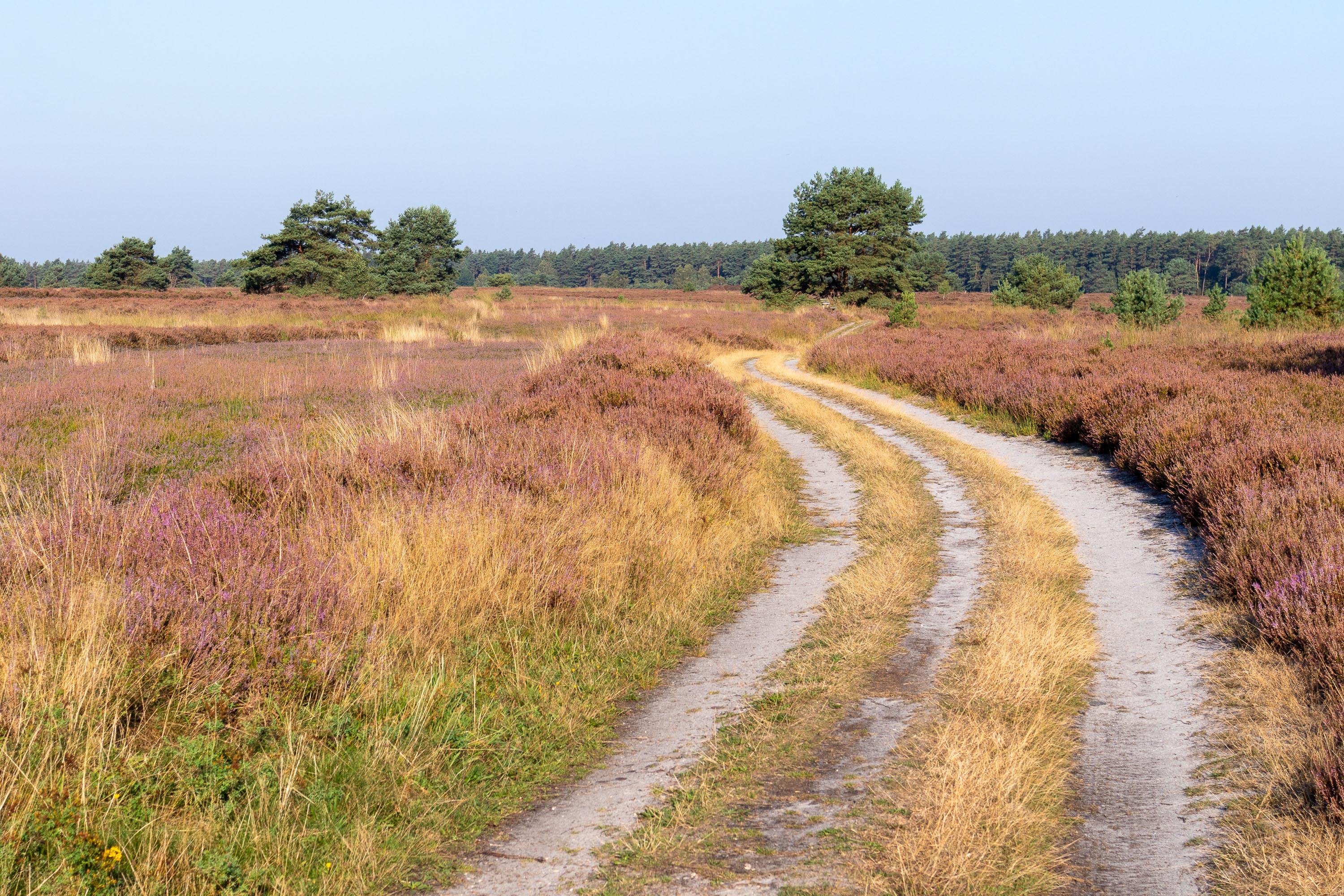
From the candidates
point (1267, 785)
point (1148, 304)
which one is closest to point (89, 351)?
point (1267, 785)

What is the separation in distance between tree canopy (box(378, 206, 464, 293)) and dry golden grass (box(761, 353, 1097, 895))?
2386 inches

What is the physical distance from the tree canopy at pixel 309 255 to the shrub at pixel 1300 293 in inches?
1868

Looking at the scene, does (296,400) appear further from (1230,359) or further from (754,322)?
(754,322)

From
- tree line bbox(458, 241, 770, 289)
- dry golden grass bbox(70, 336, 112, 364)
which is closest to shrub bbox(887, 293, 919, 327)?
dry golden grass bbox(70, 336, 112, 364)

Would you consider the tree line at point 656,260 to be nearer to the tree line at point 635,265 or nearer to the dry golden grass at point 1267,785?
the tree line at point 635,265

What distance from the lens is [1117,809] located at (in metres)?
3.63

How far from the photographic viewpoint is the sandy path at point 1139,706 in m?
3.27

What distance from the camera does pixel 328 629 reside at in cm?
442

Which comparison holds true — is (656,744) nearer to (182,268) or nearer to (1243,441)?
(1243,441)

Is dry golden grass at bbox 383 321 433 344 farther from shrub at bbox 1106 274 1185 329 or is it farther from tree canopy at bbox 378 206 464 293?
tree canopy at bbox 378 206 464 293

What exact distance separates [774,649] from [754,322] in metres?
36.9

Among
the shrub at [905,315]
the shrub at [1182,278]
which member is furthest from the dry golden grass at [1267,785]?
the shrub at [1182,278]

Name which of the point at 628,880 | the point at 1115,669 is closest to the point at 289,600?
the point at 628,880

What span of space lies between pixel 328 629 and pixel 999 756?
3254mm
